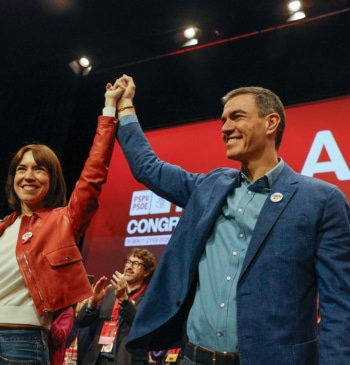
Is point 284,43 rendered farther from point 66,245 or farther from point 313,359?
point 313,359

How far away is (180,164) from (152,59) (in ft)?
4.99

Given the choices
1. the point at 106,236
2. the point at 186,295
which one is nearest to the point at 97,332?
the point at 106,236

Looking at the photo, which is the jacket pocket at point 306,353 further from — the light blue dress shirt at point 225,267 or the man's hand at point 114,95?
the man's hand at point 114,95

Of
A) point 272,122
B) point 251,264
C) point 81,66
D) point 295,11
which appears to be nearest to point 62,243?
point 251,264

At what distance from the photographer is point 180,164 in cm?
511

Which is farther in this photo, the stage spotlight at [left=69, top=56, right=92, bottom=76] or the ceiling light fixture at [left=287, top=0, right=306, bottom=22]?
the stage spotlight at [left=69, top=56, right=92, bottom=76]

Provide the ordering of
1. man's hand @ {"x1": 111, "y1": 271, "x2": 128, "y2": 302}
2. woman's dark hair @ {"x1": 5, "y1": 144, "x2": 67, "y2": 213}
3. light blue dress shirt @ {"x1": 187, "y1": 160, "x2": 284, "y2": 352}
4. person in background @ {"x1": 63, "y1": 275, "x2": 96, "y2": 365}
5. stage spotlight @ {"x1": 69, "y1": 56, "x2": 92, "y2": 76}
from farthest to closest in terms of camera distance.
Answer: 1. stage spotlight @ {"x1": 69, "y1": 56, "x2": 92, "y2": 76}
2. person in background @ {"x1": 63, "y1": 275, "x2": 96, "y2": 365}
3. man's hand @ {"x1": 111, "y1": 271, "x2": 128, "y2": 302}
4. woman's dark hair @ {"x1": 5, "y1": 144, "x2": 67, "y2": 213}
5. light blue dress shirt @ {"x1": 187, "y1": 160, "x2": 284, "y2": 352}

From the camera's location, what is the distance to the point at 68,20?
16.7ft

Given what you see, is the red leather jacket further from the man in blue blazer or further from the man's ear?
the man's ear

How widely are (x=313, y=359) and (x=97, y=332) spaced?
254 centimetres

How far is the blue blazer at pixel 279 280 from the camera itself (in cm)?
123

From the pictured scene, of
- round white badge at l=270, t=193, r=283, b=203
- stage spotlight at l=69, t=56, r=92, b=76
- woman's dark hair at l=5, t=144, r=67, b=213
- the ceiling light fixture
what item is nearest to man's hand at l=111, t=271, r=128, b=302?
woman's dark hair at l=5, t=144, r=67, b=213

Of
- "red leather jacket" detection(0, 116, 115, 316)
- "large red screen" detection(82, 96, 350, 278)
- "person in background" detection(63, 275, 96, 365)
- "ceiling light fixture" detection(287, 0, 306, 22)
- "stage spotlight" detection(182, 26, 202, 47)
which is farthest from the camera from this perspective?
"stage spotlight" detection(182, 26, 202, 47)

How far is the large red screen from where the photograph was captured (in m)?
4.32
